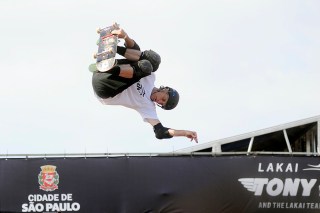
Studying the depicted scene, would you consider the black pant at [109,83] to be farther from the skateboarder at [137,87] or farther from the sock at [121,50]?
the sock at [121,50]

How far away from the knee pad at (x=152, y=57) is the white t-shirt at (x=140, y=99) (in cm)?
65

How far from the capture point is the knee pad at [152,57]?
12422 millimetres

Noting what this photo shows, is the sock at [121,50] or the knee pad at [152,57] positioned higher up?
the sock at [121,50]

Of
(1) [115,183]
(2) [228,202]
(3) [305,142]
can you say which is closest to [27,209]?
(1) [115,183]

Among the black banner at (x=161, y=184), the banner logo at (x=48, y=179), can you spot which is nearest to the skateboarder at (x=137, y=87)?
the black banner at (x=161, y=184)

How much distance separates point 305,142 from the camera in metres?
24.8

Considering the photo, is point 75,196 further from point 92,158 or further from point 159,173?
point 159,173

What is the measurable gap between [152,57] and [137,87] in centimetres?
81

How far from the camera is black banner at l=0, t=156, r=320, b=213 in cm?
1784

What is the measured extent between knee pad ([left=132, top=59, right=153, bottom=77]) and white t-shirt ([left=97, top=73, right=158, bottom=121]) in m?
0.56

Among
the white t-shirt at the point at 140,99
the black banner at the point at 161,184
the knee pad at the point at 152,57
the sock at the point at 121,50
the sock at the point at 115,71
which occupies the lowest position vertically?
the black banner at the point at 161,184

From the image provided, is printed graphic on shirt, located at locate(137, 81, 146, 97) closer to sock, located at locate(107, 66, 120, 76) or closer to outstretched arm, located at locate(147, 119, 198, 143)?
outstretched arm, located at locate(147, 119, 198, 143)

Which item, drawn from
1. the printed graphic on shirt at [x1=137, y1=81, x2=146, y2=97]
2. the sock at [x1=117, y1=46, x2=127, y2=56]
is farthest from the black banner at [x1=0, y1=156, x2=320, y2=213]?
the sock at [x1=117, y1=46, x2=127, y2=56]

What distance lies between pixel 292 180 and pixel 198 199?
2765mm
